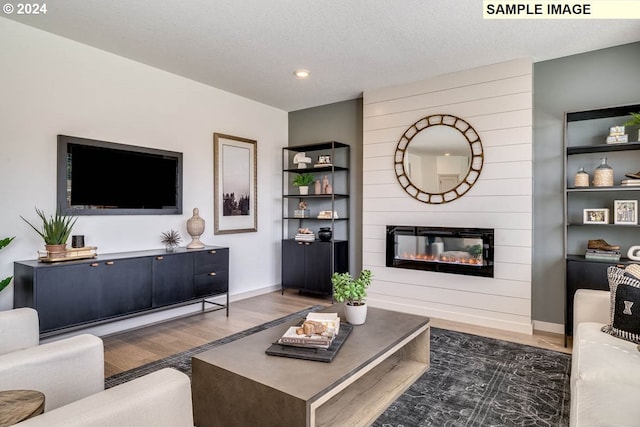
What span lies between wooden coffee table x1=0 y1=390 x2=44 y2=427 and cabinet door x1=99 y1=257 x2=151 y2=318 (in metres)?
1.90

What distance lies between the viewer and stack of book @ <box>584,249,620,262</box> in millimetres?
3134

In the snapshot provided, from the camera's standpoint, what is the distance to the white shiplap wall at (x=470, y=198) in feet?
12.0

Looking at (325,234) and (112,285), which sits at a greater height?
(325,234)

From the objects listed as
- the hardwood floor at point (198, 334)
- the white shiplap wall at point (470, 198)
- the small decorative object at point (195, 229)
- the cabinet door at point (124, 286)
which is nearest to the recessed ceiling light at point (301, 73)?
the white shiplap wall at point (470, 198)

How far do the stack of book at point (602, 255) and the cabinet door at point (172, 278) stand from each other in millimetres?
3740

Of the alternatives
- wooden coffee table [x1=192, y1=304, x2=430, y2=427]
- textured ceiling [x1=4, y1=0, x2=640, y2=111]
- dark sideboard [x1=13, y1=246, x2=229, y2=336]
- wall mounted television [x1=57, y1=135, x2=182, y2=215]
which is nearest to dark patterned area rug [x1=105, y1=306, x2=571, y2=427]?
wooden coffee table [x1=192, y1=304, x2=430, y2=427]

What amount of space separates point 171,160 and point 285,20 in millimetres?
2031

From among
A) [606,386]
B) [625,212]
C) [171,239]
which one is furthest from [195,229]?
[625,212]

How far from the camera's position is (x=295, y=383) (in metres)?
1.60

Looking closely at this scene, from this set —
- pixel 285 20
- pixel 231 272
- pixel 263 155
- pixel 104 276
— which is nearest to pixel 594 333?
pixel 285 20

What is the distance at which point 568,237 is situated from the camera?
3.59 metres

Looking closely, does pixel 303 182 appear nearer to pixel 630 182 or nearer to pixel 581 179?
pixel 581 179

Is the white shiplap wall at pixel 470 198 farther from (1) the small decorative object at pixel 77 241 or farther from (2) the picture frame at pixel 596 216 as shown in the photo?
(1) the small decorative object at pixel 77 241

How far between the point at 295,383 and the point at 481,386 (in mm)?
1518
